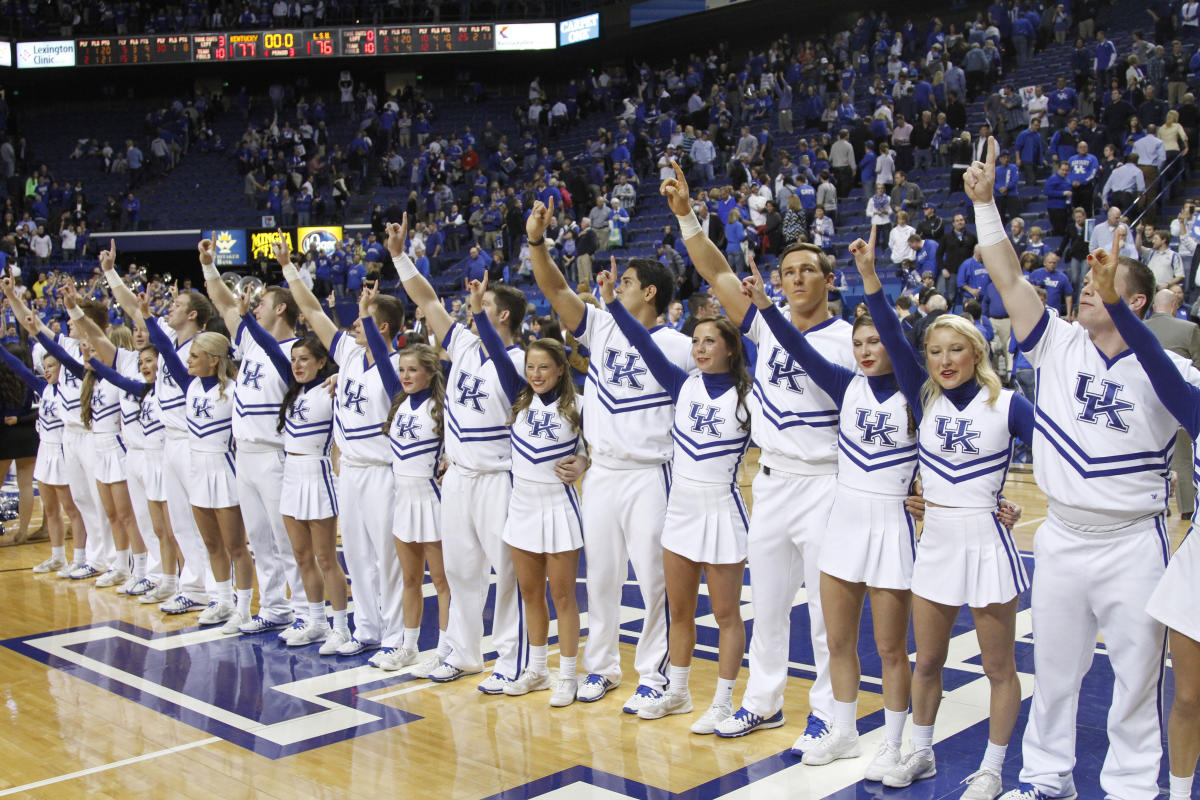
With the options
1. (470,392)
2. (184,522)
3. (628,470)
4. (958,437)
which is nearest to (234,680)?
(184,522)

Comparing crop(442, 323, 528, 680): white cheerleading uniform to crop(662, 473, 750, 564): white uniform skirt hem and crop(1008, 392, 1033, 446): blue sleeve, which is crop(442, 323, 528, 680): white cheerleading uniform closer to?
crop(662, 473, 750, 564): white uniform skirt hem

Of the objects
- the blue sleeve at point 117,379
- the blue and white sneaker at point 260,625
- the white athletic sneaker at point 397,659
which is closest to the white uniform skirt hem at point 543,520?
the white athletic sneaker at point 397,659

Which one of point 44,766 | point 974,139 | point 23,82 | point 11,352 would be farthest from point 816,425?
point 23,82

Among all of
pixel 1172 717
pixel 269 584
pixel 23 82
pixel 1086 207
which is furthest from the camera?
pixel 23 82

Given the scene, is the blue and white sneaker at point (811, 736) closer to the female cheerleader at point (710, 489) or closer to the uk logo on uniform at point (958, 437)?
the female cheerleader at point (710, 489)

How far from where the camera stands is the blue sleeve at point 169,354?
6895 mm

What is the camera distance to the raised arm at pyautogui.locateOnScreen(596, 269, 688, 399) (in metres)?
4.75

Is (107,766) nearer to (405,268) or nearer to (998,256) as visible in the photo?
(405,268)

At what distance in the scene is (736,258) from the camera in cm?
1630

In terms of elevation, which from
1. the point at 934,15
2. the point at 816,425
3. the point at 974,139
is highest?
the point at 934,15

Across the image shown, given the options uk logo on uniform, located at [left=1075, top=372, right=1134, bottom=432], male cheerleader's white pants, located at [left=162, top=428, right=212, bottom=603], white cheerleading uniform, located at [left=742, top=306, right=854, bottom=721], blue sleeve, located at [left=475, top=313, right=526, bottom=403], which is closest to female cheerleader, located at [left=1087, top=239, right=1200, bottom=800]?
uk logo on uniform, located at [left=1075, top=372, right=1134, bottom=432]

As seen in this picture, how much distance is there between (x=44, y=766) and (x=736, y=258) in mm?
12967

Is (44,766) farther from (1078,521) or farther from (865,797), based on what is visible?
(1078,521)

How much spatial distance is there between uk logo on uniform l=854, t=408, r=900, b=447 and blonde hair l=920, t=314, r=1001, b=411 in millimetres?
146
